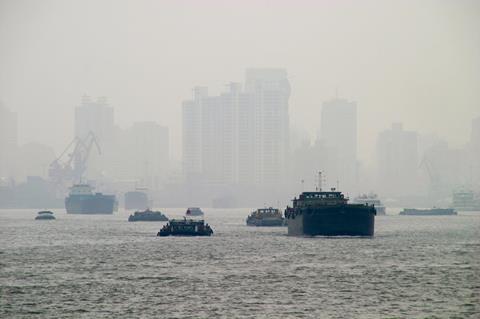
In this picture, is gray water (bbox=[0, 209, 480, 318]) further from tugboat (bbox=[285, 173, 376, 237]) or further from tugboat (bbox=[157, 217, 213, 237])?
tugboat (bbox=[157, 217, 213, 237])

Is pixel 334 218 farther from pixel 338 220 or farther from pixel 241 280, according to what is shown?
pixel 241 280

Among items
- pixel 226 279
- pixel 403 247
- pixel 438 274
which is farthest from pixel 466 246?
pixel 226 279

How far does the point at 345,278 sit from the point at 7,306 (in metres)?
35.0

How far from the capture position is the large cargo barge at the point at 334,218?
175375 mm

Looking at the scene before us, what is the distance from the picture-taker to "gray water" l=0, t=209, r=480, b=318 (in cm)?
8088

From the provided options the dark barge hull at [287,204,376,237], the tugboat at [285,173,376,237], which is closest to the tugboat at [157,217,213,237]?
the tugboat at [285,173,376,237]

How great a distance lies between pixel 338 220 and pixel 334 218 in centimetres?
71

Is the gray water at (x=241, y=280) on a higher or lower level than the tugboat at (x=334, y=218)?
lower

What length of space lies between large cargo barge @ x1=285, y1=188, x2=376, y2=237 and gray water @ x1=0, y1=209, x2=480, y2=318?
12033 millimetres

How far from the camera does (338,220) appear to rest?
579 feet

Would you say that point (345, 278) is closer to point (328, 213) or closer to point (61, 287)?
point (61, 287)

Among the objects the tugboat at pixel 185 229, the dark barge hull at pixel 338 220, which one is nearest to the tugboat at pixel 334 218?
the dark barge hull at pixel 338 220

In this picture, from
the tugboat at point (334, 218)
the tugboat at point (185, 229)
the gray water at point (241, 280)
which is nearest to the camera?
the gray water at point (241, 280)

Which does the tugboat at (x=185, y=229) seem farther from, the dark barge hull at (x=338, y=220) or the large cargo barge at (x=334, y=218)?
the dark barge hull at (x=338, y=220)
